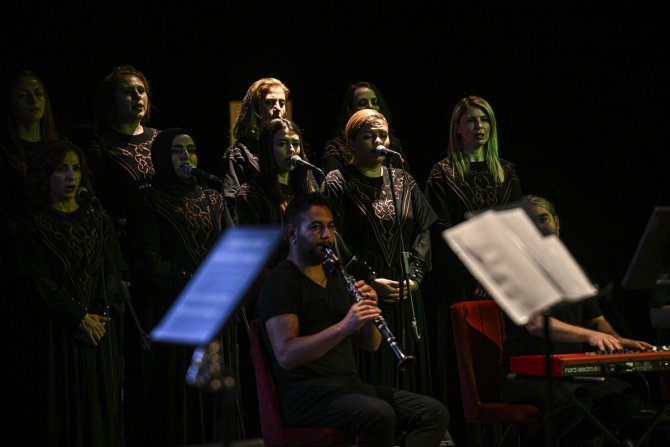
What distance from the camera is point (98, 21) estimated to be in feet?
18.5

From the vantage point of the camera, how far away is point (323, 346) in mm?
3746

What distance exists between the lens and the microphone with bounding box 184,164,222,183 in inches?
175

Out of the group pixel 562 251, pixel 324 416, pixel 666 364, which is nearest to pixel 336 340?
pixel 324 416

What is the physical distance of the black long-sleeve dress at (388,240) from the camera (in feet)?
16.2

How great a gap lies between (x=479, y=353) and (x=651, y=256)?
1002mm

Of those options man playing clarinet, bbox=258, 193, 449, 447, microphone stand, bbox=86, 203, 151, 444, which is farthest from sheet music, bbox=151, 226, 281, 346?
microphone stand, bbox=86, 203, 151, 444

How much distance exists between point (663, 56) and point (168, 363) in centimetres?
359

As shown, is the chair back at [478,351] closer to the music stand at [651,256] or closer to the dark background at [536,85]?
the music stand at [651,256]

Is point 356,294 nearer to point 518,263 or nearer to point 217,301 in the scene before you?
point 518,263

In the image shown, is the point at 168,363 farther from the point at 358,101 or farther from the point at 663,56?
the point at 663,56

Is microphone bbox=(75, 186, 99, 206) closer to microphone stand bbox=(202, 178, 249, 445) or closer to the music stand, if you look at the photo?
microphone stand bbox=(202, 178, 249, 445)

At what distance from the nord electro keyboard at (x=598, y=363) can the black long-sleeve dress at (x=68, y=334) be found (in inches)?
72.3

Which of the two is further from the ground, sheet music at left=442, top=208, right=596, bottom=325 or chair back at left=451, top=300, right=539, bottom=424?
sheet music at left=442, top=208, right=596, bottom=325

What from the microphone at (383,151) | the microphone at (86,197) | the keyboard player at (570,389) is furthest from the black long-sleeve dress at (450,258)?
the microphone at (86,197)
